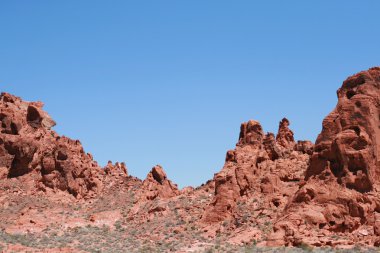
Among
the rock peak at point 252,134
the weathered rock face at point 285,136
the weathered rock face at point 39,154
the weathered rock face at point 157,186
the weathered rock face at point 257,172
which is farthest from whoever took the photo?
the weathered rock face at point 157,186

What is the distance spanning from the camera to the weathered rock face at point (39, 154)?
67.2 meters

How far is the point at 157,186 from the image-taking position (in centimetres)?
6944

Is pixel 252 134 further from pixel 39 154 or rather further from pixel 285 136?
pixel 39 154

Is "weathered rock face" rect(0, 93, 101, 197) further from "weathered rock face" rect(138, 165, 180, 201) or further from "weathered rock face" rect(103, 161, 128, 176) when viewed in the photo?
"weathered rock face" rect(138, 165, 180, 201)

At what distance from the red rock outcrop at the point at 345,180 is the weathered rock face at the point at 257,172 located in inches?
309

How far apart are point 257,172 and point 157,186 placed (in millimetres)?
16463

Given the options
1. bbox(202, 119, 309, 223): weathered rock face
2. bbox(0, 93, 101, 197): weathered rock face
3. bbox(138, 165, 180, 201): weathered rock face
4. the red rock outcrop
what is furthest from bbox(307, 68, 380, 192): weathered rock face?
bbox(0, 93, 101, 197): weathered rock face

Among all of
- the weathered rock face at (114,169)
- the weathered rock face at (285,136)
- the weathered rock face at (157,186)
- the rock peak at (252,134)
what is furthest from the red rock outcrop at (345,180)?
the weathered rock face at (114,169)

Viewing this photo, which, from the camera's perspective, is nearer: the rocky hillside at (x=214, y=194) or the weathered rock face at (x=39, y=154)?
the rocky hillside at (x=214, y=194)

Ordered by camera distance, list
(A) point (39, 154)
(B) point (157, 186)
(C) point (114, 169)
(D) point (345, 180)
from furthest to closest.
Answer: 1. (C) point (114, 169)
2. (B) point (157, 186)
3. (A) point (39, 154)
4. (D) point (345, 180)

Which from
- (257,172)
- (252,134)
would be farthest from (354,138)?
(252,134)

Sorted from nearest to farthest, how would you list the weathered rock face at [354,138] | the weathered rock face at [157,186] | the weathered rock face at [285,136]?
the weathered rock face at [354,138] → the weathered rock face at [285,136] → the weathered rock face at [157,186]

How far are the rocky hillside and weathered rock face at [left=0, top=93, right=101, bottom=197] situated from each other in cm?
12

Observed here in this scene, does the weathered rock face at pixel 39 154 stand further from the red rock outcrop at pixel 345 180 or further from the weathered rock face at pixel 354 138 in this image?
the weathered rock face at pixel 354 138
